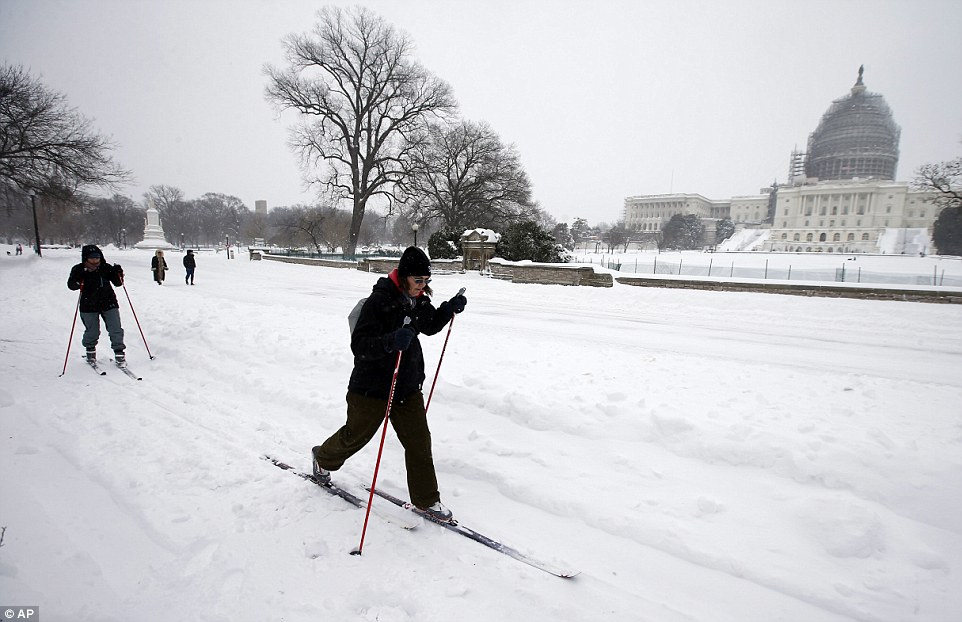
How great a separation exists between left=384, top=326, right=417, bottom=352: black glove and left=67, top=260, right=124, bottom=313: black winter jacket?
652cm

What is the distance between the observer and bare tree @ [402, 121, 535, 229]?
122 feet

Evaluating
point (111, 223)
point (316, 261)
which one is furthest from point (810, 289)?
point (111, 223)

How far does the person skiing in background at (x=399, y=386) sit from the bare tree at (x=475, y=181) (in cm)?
3438

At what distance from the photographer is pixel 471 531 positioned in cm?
328

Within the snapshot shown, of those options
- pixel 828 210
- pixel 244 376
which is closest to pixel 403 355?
pixel 244 376

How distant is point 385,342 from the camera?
302 cm

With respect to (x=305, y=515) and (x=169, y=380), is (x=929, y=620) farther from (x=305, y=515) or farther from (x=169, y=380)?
(x=169, y=380)

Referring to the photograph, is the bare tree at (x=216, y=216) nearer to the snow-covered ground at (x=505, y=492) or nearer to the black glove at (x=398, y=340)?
the snow-covered ground at (x=505, y=492)

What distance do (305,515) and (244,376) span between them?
12.4ft

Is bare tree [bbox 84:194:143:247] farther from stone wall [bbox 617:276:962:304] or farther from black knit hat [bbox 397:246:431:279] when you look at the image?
black knit hat [bbox 397:246:431:279]

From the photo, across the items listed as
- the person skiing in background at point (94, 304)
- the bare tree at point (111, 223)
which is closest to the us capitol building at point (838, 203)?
the person skiing in background at point (94, 304)

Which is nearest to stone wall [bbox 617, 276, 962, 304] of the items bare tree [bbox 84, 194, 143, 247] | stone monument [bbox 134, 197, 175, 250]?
stone monument [bbox 134, 197, 175, 250]

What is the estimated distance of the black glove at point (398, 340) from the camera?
297 cm

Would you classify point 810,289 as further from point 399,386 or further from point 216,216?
point 216,216
